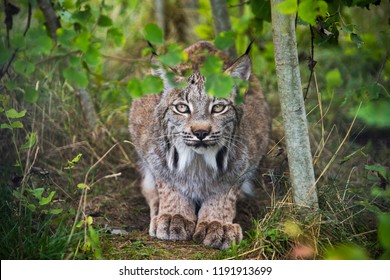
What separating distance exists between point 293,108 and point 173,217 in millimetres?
1113

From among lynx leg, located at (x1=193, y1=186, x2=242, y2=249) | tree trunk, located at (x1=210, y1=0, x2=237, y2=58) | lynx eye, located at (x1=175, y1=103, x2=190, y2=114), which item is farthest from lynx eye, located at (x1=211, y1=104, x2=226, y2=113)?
tree trunk, located at (x1=210, y1=0, x2=237, y2=58)

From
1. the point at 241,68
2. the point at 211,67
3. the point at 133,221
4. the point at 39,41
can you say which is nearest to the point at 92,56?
the point at 39,41

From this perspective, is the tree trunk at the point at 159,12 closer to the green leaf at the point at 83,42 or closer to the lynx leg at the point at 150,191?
the lynx leg at the point at 150,191

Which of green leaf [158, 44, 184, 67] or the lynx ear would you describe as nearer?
green leaf [158, 44, 184, 67]

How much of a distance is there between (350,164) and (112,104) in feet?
6.90

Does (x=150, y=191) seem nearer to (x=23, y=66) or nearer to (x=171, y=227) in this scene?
(x=171, y=227)

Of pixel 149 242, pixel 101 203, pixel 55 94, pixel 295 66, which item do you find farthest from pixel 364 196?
pixel 55 94

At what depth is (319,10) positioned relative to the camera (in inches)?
116

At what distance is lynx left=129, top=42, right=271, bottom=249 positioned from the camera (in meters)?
3.79

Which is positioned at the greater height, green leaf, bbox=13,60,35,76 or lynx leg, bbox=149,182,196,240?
green leaf, bbox=13,60,35,76

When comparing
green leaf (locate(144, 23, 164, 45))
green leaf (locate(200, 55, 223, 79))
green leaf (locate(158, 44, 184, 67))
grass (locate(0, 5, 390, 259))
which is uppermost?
green leaf (locate(144, 23, 164, 45))

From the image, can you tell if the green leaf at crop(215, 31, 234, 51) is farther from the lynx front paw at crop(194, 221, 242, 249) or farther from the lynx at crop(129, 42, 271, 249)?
the lynx front paw at crop(194, 221, 242, 249)

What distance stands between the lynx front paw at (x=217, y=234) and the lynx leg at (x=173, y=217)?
9cm
